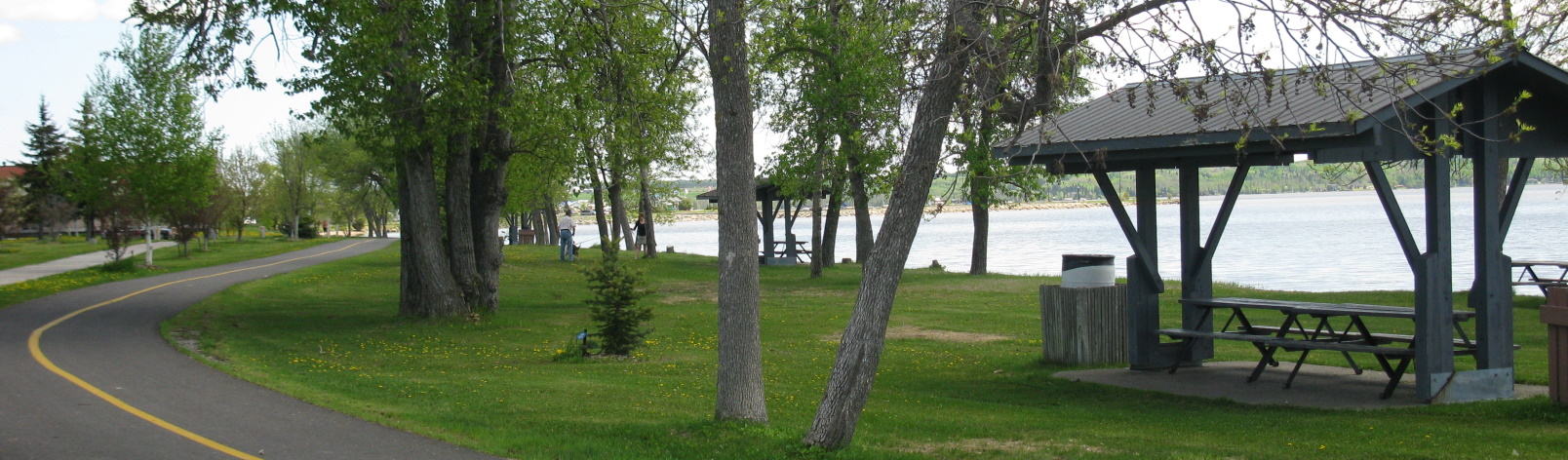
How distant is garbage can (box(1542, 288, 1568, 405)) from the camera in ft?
27.5

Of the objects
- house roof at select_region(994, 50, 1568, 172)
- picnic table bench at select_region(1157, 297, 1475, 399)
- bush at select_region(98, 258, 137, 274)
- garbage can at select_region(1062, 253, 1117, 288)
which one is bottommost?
picnic table bench at select_region(1157, 297, 1475, 399)

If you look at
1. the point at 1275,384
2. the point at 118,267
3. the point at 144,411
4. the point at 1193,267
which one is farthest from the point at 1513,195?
the point at 118,267

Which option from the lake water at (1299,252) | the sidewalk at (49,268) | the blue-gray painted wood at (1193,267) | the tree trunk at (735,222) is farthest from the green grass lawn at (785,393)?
the lake water at (1299,252)

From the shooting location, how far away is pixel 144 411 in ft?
31.0

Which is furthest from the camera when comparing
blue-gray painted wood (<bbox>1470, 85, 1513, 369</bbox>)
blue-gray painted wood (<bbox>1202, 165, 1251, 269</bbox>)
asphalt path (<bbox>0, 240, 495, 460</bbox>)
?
blue-gray painted wood (<bbox>1202, 165, 1251, 269</bbox>)

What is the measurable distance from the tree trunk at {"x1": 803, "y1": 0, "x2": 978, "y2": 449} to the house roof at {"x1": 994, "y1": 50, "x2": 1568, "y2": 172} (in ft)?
2.33

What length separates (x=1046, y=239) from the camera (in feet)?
226

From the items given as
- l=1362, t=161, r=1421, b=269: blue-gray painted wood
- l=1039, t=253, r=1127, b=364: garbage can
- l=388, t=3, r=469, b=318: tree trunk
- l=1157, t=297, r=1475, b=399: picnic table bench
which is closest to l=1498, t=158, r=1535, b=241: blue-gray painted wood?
l=1157, t=297, r=1475, b=399: picnic table bench

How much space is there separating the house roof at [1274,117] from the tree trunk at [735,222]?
203cm

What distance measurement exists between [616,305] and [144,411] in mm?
5572

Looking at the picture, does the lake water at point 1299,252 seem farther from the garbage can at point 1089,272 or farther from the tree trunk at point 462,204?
the garbage can at point 1089,272

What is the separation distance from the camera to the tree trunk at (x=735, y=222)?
8.20 metres

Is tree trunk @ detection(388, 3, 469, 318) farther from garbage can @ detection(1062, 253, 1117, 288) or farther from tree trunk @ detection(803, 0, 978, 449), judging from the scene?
tree trunk @ detection(803, 0, 978, 449)

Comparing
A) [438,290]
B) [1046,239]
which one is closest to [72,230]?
[1046,239]
